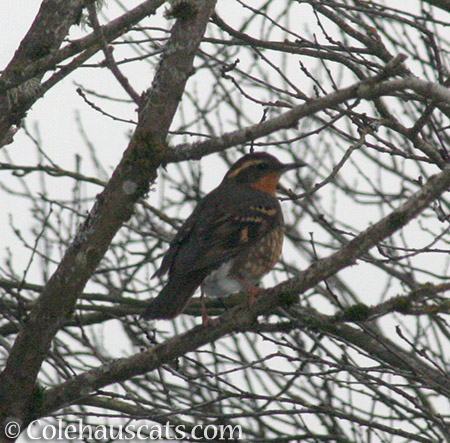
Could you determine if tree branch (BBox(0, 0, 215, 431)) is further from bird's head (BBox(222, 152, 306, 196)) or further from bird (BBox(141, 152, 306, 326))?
bird's head (BBox(222, 152, 306, 196))

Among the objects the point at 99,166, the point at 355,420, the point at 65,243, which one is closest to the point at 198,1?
the point at 355,420

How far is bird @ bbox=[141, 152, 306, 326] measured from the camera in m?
5.79

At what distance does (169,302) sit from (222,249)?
810mm

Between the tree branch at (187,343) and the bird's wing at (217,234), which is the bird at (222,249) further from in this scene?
the tree branch at (187,343)

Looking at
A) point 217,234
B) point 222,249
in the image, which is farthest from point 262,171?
point 222,249

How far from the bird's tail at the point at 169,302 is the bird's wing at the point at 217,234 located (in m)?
0.13

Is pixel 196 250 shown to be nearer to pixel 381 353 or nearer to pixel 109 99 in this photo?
pixel 381 353

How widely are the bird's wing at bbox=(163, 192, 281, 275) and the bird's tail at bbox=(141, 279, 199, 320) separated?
13cm

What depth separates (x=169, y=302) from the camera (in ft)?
18.4

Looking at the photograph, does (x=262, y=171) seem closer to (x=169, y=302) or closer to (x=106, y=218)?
(x=169, y=302)

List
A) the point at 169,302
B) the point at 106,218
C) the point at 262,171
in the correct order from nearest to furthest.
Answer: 1. the point at 106,218
2. the point at 169,302
3. the point at 262,171

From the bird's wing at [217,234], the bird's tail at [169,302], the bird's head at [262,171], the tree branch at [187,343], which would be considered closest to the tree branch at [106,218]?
the tree branch at [187,343]

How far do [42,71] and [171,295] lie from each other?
1798mm

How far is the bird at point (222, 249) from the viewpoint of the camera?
5.79 meters
